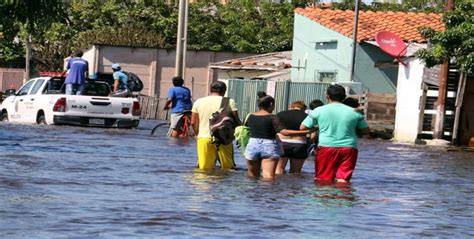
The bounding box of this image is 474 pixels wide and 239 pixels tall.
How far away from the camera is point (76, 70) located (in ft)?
95.1

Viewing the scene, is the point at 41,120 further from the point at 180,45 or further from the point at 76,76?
the point at 180,45

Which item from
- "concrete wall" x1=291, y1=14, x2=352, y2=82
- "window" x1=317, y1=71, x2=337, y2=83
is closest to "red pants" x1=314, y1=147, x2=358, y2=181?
"concrete wall" x1=291, y1=14, x2=352, y2=82

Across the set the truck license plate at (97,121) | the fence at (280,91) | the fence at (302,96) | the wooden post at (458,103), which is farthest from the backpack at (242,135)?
the fence at (280,91)

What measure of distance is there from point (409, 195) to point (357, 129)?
1079mm

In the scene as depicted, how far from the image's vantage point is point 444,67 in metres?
33.7

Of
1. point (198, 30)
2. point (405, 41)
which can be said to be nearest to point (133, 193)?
point (405, 41)

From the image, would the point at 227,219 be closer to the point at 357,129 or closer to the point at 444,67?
the point at 357,129

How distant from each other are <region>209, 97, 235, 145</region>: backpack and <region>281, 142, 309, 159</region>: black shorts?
2.66 feet

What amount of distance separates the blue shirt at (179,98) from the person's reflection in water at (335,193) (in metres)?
10.5

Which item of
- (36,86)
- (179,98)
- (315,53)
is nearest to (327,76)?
(315,53)

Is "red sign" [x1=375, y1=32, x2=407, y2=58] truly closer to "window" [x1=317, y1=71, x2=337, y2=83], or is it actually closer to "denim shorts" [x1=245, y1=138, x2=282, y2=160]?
"window" [x1=317, y1=71, x2=337, y2=83]

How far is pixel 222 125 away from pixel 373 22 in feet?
103

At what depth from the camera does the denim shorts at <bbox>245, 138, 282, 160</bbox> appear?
16.2 m

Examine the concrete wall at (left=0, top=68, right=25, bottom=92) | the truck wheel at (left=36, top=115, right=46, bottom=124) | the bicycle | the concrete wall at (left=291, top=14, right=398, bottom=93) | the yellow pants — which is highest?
the concrete wall at (left=291, top=14, right=398, bottom=93)
